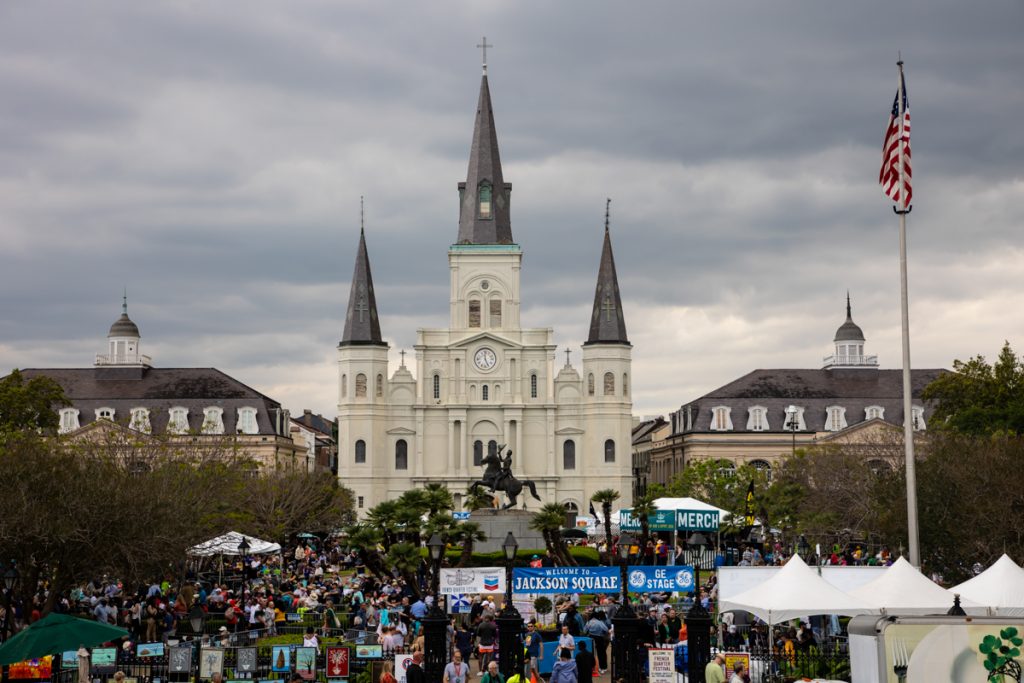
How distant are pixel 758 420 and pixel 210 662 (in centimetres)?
8621

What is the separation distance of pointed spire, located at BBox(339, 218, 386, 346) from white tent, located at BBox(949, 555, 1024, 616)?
81554 mm

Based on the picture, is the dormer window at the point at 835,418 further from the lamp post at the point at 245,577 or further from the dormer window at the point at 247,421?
the lamp post at the point at 245,577

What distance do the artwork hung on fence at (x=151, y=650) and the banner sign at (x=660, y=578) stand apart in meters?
8.82

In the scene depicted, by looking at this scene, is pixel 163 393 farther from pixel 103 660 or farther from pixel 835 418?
pixel 103 660

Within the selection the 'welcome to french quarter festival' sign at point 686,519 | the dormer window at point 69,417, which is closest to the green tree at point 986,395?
A: the 'welcome to french quarter festival' sign at point 686,519

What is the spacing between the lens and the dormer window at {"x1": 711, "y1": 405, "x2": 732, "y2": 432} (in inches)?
4222

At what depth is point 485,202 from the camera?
355 ft

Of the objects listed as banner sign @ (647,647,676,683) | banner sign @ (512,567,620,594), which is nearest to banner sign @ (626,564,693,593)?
banner sign @ (512,567,620,594)

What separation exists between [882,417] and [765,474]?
2535cm

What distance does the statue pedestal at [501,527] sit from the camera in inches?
2076

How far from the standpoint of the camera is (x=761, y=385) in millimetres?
109500

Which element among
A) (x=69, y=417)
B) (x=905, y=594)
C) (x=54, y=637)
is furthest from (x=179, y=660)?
(x=69, y=417)

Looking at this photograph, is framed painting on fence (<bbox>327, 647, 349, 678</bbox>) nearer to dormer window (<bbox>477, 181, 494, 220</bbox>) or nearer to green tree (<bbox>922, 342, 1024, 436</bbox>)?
green tree (<bbox>922, 342, 1024, 436</bbox>)

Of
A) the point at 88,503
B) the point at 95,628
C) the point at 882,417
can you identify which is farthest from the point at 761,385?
the point at 95,628
